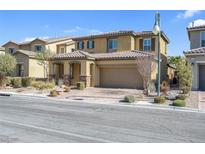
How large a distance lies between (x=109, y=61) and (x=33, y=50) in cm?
1937

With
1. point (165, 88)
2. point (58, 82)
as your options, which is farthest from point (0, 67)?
point (165, 88)

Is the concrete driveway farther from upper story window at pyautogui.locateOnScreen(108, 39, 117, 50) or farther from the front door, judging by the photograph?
upper story window at pyautogui.locateOnScreen(108, 39, 117, 50)

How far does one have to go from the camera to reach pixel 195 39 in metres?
26.2

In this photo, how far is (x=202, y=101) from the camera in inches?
664

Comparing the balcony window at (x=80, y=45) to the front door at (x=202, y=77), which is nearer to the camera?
the front door at (x=202, y=77)

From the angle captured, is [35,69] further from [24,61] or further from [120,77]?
[120,77]

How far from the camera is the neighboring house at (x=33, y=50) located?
35625 mm

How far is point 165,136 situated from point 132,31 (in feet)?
77.3

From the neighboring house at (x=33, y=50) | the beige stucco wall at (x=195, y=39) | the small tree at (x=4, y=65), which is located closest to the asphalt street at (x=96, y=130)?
the beige stucco wall at (x=195, y=39)

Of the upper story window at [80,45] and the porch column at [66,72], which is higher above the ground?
the upper story window at [80,45]

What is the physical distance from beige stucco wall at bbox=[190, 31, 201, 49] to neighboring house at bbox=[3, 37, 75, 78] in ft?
63.2

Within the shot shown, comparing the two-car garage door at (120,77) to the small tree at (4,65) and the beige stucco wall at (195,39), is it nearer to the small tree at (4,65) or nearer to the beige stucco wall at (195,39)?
the beige stucco wall at (195,39)

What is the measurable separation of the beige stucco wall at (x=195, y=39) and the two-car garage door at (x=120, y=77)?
6.58m

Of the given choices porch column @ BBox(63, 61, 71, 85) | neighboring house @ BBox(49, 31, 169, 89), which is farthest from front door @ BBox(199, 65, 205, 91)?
porch column @ BBox(63, 61, 71, 85)
